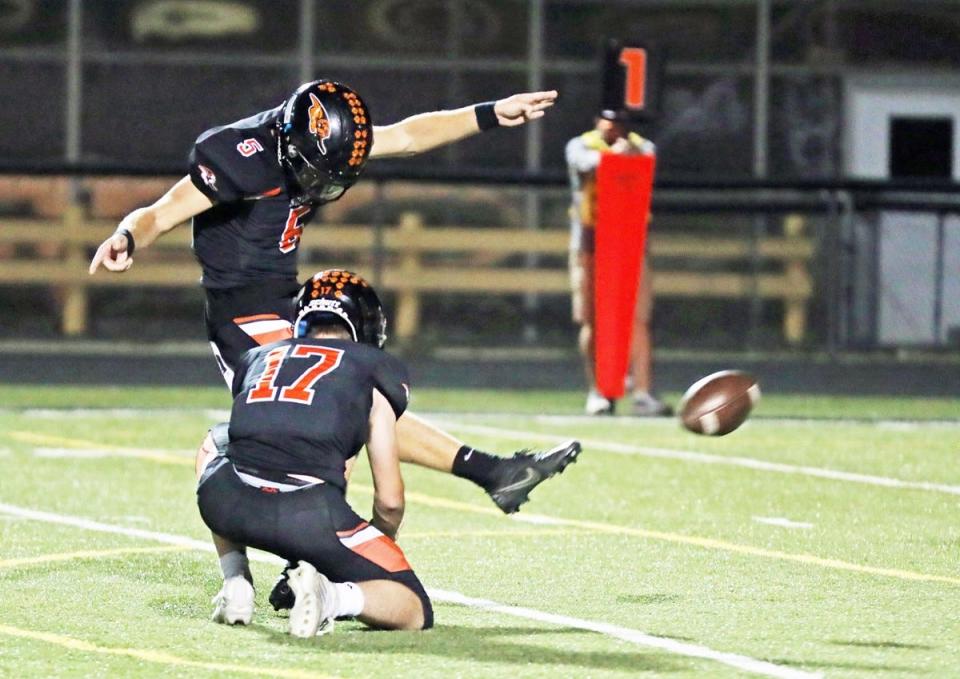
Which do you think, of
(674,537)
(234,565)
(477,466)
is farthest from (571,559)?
(234,565)

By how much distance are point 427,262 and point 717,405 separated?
34.4ft

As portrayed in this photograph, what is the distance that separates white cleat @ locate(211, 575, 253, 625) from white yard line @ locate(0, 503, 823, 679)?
841 mm

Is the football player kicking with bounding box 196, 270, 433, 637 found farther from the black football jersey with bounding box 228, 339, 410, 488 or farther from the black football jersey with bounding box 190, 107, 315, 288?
the black football jersey with bounding box 190, 107, 315, 288

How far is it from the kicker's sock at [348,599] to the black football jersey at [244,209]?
175cm

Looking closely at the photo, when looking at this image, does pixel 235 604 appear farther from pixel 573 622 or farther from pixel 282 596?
pixel 573 622

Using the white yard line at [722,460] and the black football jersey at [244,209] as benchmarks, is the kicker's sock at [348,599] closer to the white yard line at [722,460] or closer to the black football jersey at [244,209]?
the black football jersey at [244,209]

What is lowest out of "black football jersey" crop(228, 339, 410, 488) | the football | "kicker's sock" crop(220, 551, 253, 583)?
"kicker's sock" crop(220, 551, 253, 583)

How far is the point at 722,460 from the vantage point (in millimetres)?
11812

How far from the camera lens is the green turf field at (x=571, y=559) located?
6.16 m

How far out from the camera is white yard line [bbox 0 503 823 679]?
5.97m

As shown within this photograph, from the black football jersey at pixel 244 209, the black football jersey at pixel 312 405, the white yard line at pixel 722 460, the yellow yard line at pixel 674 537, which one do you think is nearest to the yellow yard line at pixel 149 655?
the black football jersey at pixel 312 405

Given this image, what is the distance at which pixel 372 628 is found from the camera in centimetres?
658

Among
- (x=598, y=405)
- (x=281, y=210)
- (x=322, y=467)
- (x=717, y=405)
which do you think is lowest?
(x=598, y=405)

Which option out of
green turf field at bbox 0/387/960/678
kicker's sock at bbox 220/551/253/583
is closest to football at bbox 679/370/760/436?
green turf field at bbox 0/387/960/678
